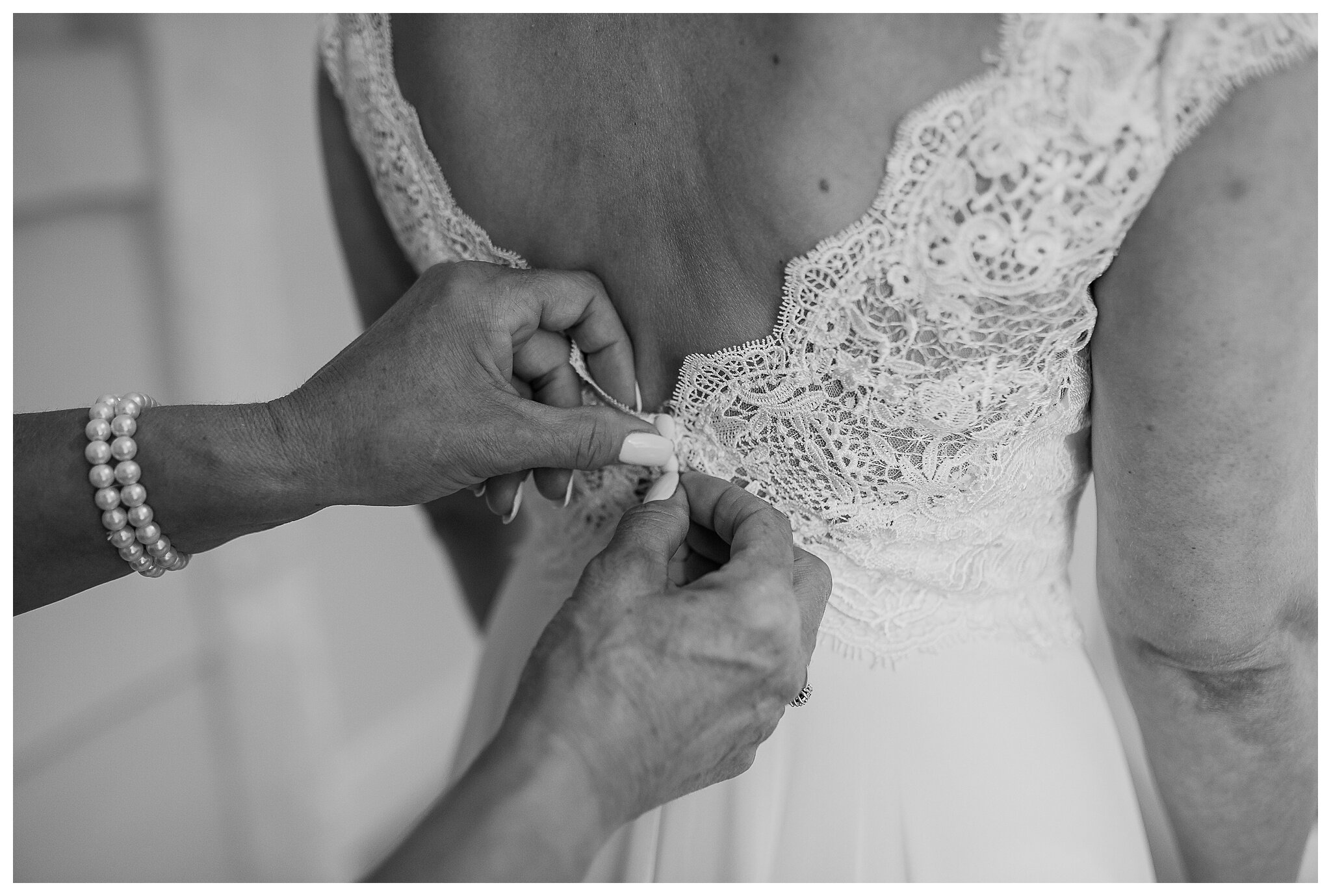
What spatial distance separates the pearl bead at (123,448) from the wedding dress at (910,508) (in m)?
0.35

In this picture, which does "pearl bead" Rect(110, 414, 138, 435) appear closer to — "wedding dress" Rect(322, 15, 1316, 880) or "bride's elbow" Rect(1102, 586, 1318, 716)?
"wedding dress" Rect(322, 15, 1316, 880)

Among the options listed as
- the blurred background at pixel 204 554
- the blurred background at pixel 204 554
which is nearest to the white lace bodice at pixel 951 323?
the blurred background at pixel 204 554

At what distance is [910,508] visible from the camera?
0.89 metres

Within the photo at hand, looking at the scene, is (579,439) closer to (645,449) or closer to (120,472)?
(645,449)

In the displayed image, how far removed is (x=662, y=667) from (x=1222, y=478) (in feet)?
1.59

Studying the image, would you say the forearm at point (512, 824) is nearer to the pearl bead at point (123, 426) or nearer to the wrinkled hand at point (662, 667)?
the wrinkled hand at point (662, 667)

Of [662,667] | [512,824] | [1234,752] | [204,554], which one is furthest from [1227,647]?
[204,554]

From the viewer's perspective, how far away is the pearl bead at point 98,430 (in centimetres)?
Answer: 88

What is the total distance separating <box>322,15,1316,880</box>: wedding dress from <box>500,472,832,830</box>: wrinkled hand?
0.13 meters

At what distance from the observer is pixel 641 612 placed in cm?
76

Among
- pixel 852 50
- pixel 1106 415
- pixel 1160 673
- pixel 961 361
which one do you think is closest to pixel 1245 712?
pixel 1160 673

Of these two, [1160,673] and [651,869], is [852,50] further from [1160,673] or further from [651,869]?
[651,869]

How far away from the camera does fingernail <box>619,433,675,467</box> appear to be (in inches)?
34.1

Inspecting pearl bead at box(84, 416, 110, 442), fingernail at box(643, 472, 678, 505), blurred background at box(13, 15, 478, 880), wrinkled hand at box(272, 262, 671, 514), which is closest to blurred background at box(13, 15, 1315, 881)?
blurred background at box(13, 15, 478, 880)
